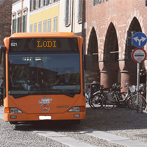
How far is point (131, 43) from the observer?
17.8 m

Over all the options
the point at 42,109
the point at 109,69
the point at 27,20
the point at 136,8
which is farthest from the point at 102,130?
the point at 27,20

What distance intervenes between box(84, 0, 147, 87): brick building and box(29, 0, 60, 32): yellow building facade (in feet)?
25.5

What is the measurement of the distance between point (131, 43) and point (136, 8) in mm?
6536

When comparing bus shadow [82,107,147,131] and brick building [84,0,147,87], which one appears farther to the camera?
brick building [84,0,147,87]

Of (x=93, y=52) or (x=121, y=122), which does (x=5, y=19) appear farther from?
(x=121, y=122)

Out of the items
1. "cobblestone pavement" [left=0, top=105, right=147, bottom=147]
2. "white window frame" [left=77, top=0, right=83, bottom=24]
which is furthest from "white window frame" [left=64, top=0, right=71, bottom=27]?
"cobblestone pavement" [left=0, top=105, right=147, bottom=147]

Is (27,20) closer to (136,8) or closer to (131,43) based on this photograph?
(136,8)

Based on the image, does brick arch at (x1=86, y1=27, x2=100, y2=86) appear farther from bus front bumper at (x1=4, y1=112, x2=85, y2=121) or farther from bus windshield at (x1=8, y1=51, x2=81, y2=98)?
bus front bumper at (x1=4, y1=112, x2=85, y2=121)

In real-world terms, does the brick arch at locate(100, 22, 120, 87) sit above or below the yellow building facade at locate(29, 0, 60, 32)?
below

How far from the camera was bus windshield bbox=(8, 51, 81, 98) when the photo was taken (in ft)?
41.7

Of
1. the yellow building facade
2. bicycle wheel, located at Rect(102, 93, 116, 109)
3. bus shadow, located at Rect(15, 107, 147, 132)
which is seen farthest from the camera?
the yellow building facade

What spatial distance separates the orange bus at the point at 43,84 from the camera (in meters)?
12.7

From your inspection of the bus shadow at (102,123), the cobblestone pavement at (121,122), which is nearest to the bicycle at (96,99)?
the cobblestone pavement at (121,122)

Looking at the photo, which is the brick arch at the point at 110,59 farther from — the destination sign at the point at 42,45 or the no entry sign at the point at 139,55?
the destination sign at the point at 42,45
